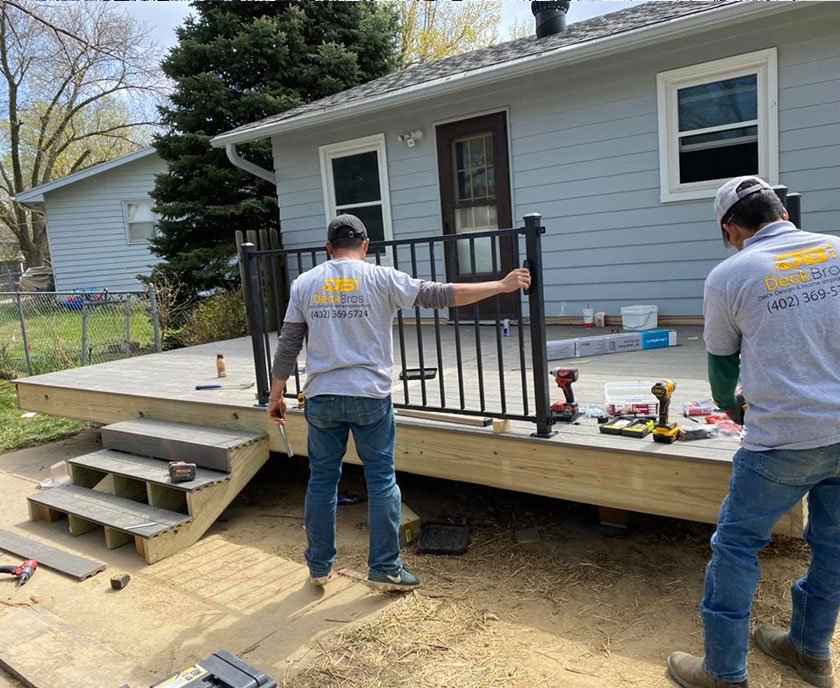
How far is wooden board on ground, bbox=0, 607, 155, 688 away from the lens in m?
2.55

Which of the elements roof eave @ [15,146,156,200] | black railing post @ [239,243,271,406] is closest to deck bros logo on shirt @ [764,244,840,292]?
black railing post @ [239,243,271,406]

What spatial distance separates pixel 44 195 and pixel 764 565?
62.4 ft

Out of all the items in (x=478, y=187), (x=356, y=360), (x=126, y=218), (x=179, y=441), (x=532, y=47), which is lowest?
(x=179, y=441)

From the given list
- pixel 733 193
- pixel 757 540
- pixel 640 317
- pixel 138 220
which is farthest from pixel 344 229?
pixel 138 220

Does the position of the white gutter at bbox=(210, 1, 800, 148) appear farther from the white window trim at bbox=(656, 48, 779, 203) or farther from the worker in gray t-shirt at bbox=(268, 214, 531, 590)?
the worker in gray t-shirt at bbox=(268, 214, 531, 590)

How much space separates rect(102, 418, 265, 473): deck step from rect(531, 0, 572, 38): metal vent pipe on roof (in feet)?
19.6

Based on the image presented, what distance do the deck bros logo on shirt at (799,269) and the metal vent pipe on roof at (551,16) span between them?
6.64 m

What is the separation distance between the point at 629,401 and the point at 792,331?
1.54 m

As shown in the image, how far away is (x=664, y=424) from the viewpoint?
9.65 ft

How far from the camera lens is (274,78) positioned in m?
11.7

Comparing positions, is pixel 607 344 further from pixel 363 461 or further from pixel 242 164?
pixel 242 164

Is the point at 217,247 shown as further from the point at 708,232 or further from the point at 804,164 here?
the point at 804,164

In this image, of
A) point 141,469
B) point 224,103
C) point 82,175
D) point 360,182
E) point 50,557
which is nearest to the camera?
point 50,557

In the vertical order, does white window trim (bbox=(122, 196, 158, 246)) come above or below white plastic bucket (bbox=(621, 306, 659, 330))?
above
